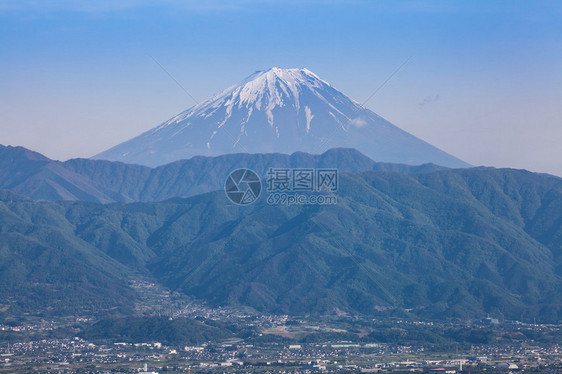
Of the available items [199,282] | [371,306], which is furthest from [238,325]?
[199,282]

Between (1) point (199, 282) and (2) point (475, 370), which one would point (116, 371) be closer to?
(2) point (475, 370)

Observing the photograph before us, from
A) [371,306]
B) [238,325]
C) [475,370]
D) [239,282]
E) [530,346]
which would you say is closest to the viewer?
[475,370]

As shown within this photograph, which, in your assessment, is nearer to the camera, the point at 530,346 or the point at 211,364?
the point at 211,364

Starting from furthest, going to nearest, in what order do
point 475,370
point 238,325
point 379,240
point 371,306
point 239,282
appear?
point 379,240
point 239,282
point 371,306
point 238,325
point 475,370

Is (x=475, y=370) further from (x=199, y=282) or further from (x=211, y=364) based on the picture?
(x=199, y=282)

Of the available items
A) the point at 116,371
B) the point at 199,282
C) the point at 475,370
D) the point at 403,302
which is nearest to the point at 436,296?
the point at 403,302

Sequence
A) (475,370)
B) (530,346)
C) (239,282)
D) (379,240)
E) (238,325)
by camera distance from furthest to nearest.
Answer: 1. (379,240)
2. (239,282)
3. (238,325)
4. (530,346)
5. (475,370)

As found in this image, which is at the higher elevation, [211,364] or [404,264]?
[404,264]

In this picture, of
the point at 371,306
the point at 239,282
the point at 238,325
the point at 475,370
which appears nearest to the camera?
the point at 475,370

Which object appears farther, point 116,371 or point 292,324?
point 292,324

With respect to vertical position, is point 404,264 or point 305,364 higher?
point 404,264
